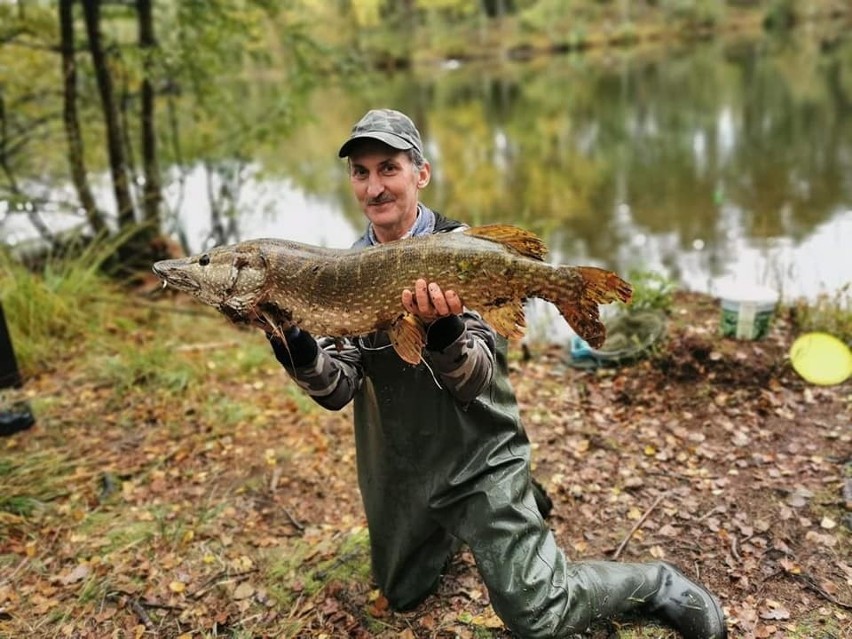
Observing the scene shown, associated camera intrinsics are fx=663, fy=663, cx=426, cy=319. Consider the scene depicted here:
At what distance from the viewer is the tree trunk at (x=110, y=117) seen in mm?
7148

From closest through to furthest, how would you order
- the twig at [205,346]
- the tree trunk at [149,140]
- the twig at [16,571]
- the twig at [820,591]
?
the twig at [820,591], the twig at [16,571], the twig at [205,346], the tree trunk at [149,140]

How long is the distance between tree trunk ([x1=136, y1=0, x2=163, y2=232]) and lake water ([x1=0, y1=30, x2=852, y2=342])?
0.48 meters

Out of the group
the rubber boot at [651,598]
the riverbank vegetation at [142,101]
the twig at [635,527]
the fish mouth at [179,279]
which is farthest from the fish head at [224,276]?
the riverbank vegetation at [142,101]

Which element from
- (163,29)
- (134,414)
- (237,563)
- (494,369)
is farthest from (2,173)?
(494,369)

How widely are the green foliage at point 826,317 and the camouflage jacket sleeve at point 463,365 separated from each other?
3.83 m

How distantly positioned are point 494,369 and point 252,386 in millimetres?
3314

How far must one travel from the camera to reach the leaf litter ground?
310 cm

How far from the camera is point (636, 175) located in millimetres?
13758

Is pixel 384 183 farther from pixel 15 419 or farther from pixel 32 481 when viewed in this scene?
pixel 15 419

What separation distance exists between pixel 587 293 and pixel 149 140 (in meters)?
7.54

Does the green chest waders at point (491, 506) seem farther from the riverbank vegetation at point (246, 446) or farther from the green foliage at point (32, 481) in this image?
the green foliage at point (32, 481)

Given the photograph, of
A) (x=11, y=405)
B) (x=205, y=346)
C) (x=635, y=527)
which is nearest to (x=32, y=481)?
(x=11, y=405)

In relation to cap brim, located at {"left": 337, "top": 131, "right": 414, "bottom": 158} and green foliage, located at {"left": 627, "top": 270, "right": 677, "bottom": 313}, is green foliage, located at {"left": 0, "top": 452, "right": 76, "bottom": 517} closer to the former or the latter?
cap brim, located at {"left": 337, "top": 131, "right": 414, "bottom": 158}

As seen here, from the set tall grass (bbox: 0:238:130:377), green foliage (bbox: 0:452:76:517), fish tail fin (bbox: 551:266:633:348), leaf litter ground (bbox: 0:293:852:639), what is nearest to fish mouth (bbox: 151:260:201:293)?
fish tail fin (bbox: 551:266:633:348)
